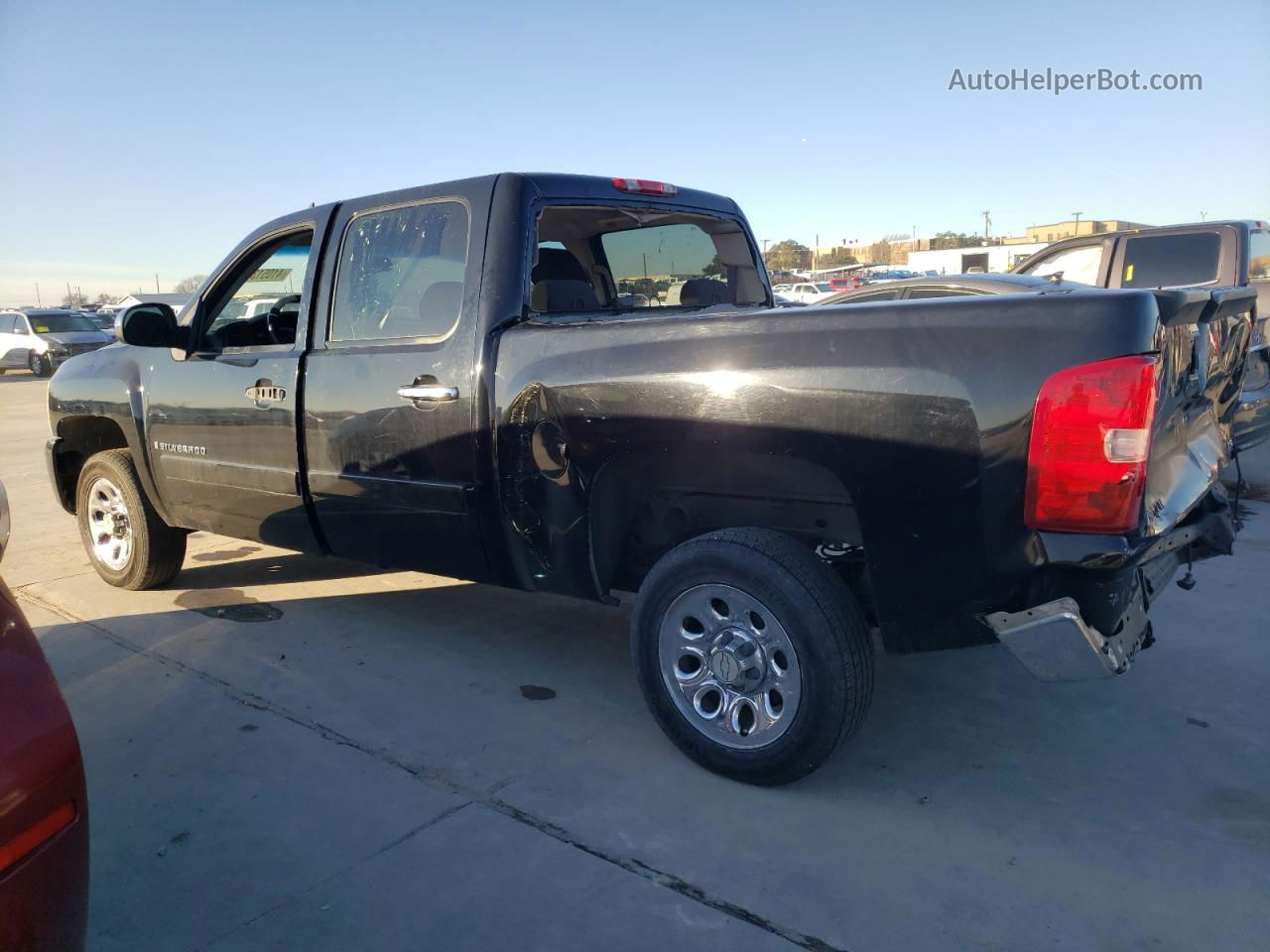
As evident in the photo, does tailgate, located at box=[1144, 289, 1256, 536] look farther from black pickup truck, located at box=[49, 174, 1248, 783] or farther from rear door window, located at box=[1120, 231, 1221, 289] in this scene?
rear door window, located at box=[1120, 231, 1221, 289]

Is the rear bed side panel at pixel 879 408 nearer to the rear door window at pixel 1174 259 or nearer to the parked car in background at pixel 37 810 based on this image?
the parked car in background at pixel 37 810

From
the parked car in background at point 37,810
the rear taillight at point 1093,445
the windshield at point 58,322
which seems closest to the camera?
the parked car in background at point 37,810

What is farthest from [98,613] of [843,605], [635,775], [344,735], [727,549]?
[843,605]

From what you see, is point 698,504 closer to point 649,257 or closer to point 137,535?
point 649,257

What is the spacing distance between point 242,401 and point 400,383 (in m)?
1.11

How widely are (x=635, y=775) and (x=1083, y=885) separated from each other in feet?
4.46

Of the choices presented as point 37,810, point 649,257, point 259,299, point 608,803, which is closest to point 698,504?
point 608,803

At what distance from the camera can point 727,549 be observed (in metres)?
3.04

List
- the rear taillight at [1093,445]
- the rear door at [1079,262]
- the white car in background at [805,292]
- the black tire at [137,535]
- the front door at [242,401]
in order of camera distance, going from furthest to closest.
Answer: the white car in background at [805,292], the rear door at [1079,262], the black tire at [137,535], the front door at [242,401], the rear taillight at [1093,445]

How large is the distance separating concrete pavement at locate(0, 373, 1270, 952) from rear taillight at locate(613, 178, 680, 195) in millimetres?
2077

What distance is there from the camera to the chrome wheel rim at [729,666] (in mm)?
3016

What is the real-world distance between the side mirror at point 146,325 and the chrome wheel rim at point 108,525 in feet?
3.65

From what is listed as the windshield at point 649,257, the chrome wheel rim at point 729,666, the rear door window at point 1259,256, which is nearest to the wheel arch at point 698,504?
the chrome wheel rim at point 729,666

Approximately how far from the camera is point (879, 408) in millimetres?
2650
